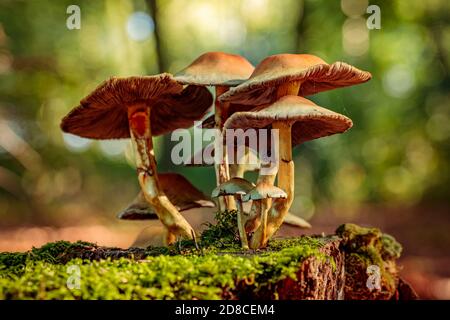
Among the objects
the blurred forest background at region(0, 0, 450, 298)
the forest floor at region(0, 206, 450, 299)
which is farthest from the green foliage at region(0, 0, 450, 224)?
the forest floor at region(0, 206, 450, 299)

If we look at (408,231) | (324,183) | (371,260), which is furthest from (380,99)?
(371,260)

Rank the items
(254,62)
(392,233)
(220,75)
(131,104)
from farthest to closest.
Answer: (254,62), (392,233), (131,104), (220,75)

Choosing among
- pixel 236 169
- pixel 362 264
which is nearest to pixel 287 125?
pixel 236 169

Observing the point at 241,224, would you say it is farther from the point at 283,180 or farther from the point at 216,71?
the point at 216,71

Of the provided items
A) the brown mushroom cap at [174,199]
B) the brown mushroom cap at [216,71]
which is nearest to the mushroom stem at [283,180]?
the brown mushroom cap at [216,71]

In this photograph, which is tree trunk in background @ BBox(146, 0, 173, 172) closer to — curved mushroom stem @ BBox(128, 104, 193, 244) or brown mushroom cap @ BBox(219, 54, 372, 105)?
curved mushroom stem @ BBox(128, 104, 193, 244)

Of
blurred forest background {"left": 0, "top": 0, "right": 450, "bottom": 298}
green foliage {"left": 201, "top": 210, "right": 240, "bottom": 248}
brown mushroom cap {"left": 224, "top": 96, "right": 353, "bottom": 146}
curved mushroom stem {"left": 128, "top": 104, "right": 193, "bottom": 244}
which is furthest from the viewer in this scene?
blurred forest background {"left": 0, "top": 0, "right": 450, "bottom": 298}
